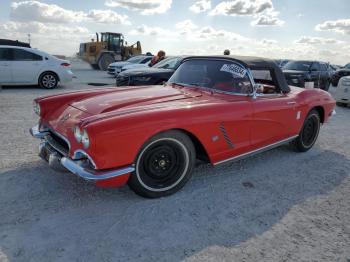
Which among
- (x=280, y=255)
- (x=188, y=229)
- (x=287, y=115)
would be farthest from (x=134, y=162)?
(x=287, y=115)

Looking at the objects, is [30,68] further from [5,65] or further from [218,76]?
[218,76]

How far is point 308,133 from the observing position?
5246 millimetres

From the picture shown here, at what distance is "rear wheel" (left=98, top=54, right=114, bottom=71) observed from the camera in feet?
82.2

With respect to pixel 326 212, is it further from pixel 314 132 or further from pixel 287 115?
pixel 314 132

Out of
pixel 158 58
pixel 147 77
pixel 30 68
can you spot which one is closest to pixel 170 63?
pixel 147 77

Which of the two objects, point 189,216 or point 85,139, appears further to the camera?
point 189,216

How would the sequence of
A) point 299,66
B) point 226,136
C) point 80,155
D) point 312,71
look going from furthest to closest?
point 299,66, point 312,71, point 226,136, point 80,155

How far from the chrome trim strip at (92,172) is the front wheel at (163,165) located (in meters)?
0.19

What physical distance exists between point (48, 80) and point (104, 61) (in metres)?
14.3

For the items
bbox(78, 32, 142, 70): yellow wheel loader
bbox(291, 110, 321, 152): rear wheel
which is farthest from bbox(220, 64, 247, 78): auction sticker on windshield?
bbox(78, 32, 142, 70): yellow wheel loader

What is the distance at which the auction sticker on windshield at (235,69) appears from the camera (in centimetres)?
420

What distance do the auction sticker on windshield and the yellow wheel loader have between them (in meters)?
22.0

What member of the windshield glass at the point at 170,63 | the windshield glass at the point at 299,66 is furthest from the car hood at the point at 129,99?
the windshield glass at the point at 299,66

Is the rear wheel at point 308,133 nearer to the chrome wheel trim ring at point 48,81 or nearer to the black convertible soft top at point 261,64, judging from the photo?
the black convertible soft top at point 261,64
